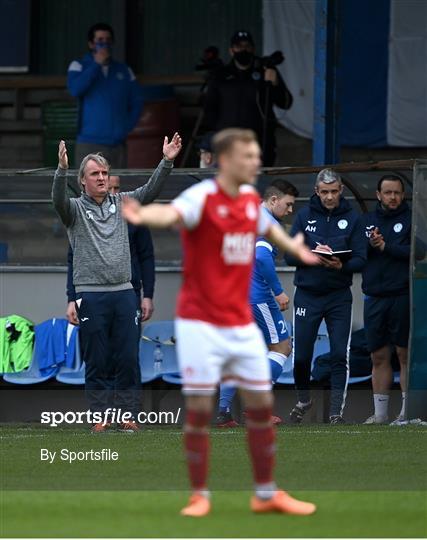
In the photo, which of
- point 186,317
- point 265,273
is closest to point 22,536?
point 186,317

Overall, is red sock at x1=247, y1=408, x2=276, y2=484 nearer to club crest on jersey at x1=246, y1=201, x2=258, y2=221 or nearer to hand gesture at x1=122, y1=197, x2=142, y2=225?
club crest on jersey at x1=246, y1=201, x2=258, y2=221

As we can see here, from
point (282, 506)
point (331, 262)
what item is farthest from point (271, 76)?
point (282, 506)

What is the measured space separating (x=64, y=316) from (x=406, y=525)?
25.4 ft

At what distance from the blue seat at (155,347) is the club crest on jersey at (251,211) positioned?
618 centimetres

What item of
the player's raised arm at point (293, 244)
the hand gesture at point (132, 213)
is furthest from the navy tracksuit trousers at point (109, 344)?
the hand gesture at point (132, 213)

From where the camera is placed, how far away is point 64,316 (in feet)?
48.2

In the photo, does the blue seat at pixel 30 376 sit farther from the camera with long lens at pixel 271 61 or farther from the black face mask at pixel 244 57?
the camera with long lens at pixel 271 61

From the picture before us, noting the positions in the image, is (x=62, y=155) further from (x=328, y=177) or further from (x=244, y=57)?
(x=244, y=57)

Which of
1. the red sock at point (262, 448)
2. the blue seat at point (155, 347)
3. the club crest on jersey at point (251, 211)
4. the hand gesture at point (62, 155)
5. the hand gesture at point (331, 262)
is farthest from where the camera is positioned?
the blue seat at point (155, 347)

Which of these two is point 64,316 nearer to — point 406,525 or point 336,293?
point 336,293

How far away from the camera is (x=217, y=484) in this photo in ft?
29.8

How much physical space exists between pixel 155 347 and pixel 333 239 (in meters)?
2.28

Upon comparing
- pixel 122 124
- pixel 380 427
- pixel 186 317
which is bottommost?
pixel 380 427

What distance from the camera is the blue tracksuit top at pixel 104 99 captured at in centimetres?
1666
